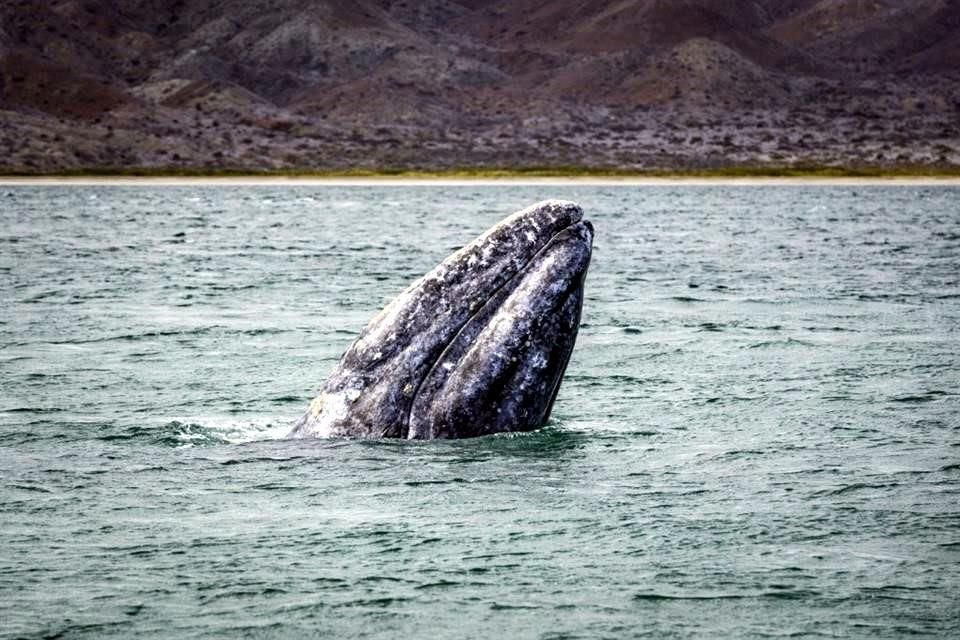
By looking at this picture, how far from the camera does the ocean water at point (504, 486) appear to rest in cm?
904

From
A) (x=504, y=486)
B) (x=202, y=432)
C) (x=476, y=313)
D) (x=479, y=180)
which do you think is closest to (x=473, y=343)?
(x=476, y=313)

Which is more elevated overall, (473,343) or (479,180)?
(473,343)

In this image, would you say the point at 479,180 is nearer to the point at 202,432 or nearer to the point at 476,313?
the point at 202,432

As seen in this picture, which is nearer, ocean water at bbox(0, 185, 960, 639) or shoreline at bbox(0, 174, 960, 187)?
ocean water at bbox(0, 185, 960, 639)

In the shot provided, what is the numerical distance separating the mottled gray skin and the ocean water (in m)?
0.29

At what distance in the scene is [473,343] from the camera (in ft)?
39.6

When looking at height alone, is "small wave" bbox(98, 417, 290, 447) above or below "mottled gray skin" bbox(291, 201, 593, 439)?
below

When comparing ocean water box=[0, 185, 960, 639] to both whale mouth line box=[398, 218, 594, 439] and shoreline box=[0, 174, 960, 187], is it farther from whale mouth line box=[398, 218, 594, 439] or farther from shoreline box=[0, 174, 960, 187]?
shoreline box=[0, 174, 960, 187]

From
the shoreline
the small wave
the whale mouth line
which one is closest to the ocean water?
the small wave

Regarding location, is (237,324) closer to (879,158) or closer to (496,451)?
(496,451)

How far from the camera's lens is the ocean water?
9.04 meters

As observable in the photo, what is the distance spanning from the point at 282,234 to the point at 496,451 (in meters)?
43.4

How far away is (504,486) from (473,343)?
3.86ft

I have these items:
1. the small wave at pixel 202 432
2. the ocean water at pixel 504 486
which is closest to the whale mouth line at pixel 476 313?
the ocean water at pixel 504 486
